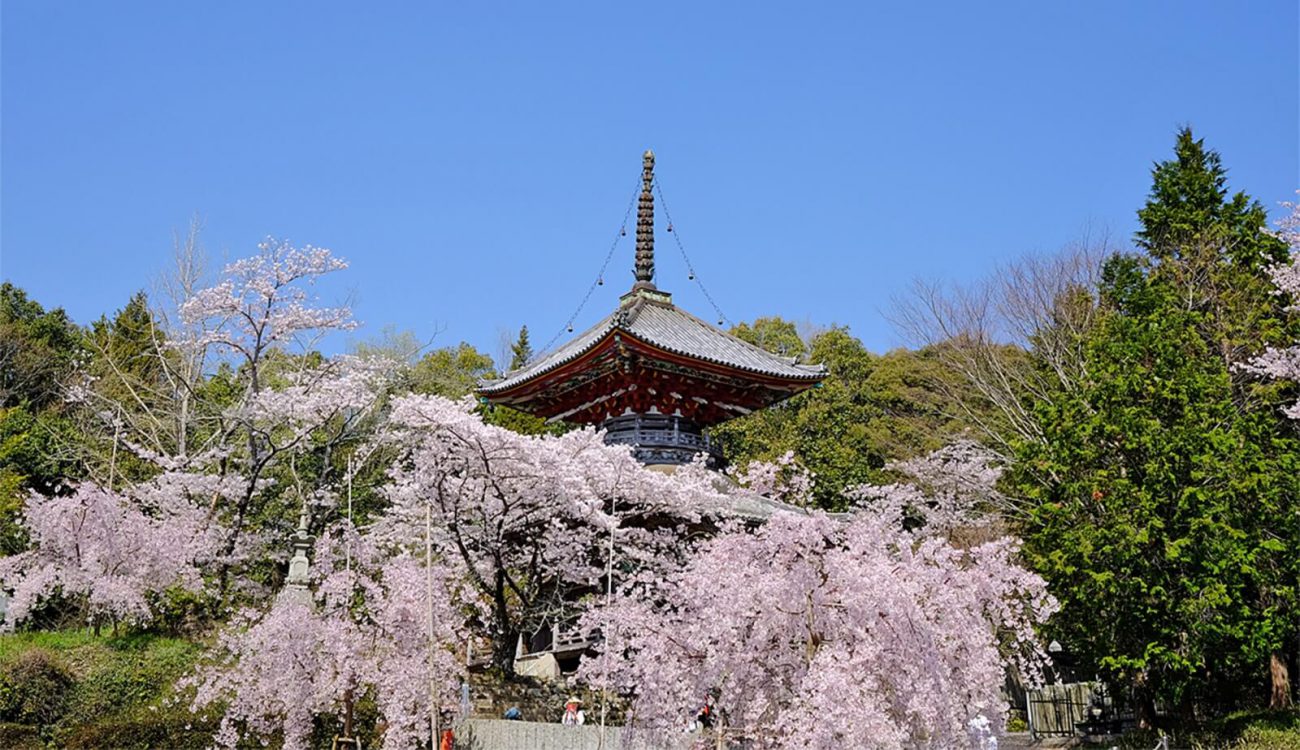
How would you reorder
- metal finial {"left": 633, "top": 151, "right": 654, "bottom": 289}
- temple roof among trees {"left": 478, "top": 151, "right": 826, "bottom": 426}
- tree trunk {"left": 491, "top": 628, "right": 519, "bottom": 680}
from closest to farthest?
tree trunk {"left": 491, "top": 628, "right": 519, "bottom": 680}
temple roof among trees {"left": 478, "top": 151, "right": 826, "bottom": 426}
metal finial {"left": 633, "top": 151, "right": 654, "bottom": 289}

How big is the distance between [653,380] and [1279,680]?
1018cm

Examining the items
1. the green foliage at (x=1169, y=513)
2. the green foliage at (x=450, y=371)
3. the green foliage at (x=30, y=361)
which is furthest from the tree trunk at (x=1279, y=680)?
the green foliage at (x=30, y=361)

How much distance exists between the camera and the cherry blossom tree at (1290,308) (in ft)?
53.1

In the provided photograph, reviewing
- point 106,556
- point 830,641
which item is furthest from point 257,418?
point 830,641

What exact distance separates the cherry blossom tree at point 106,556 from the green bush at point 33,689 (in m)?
1.29

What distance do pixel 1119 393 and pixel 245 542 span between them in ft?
45.8

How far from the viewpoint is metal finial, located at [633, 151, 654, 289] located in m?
19.6

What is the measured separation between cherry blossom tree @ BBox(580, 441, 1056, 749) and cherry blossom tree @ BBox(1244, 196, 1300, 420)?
8.40m

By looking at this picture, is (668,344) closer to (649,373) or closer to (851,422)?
(649,373)

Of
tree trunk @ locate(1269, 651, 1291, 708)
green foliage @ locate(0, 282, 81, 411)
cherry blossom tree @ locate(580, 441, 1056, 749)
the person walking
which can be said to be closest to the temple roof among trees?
the person walking

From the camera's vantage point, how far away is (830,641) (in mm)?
9133

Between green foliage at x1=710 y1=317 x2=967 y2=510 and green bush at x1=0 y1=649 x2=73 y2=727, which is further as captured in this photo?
green foliage at x1=710 y1=317 x2=967 y2=510

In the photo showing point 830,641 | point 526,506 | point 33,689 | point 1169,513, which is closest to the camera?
point 830,641

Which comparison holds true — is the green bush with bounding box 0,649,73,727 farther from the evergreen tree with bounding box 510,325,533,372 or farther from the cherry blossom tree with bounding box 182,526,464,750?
the evergreen tree with bounding box 510,325,533,372
